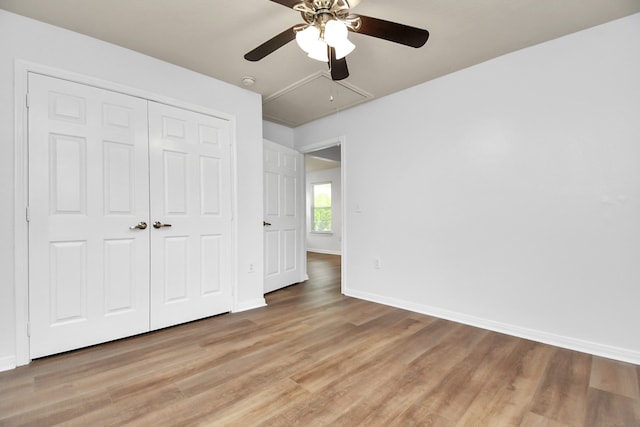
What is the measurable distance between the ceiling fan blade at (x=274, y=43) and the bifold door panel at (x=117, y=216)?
4.10 feet

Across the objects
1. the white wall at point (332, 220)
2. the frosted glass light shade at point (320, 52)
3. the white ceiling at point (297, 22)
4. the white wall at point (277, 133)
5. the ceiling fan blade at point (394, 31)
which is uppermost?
the white ceiling at point (297, 22)

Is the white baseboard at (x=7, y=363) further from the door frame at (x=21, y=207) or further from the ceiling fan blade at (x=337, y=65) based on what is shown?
the ceiling fan blade at (x=337, y=65)

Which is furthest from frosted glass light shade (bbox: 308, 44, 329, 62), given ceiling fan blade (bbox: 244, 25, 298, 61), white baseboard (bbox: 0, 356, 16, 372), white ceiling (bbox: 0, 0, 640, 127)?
white baseboard (bbox: 0, 356, 16, 372)

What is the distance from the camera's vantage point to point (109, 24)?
213 centimetres

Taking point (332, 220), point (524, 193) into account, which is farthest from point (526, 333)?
point (332, 220)

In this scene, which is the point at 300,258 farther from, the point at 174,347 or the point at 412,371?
the point at 412,371

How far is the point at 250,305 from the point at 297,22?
9.06 feet

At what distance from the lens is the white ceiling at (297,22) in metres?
1.95

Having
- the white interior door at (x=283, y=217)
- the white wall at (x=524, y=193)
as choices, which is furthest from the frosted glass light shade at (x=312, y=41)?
the white interior door at (x=283, y=217)

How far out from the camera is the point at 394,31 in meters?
1.67

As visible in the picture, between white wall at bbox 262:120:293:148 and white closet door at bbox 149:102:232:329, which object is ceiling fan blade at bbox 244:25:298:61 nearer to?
white closet door at bbox 149:102:232:329

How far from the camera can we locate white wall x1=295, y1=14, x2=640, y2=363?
2102 millimetres

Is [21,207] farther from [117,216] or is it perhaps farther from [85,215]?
[117,216]

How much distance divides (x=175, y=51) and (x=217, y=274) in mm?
2118
